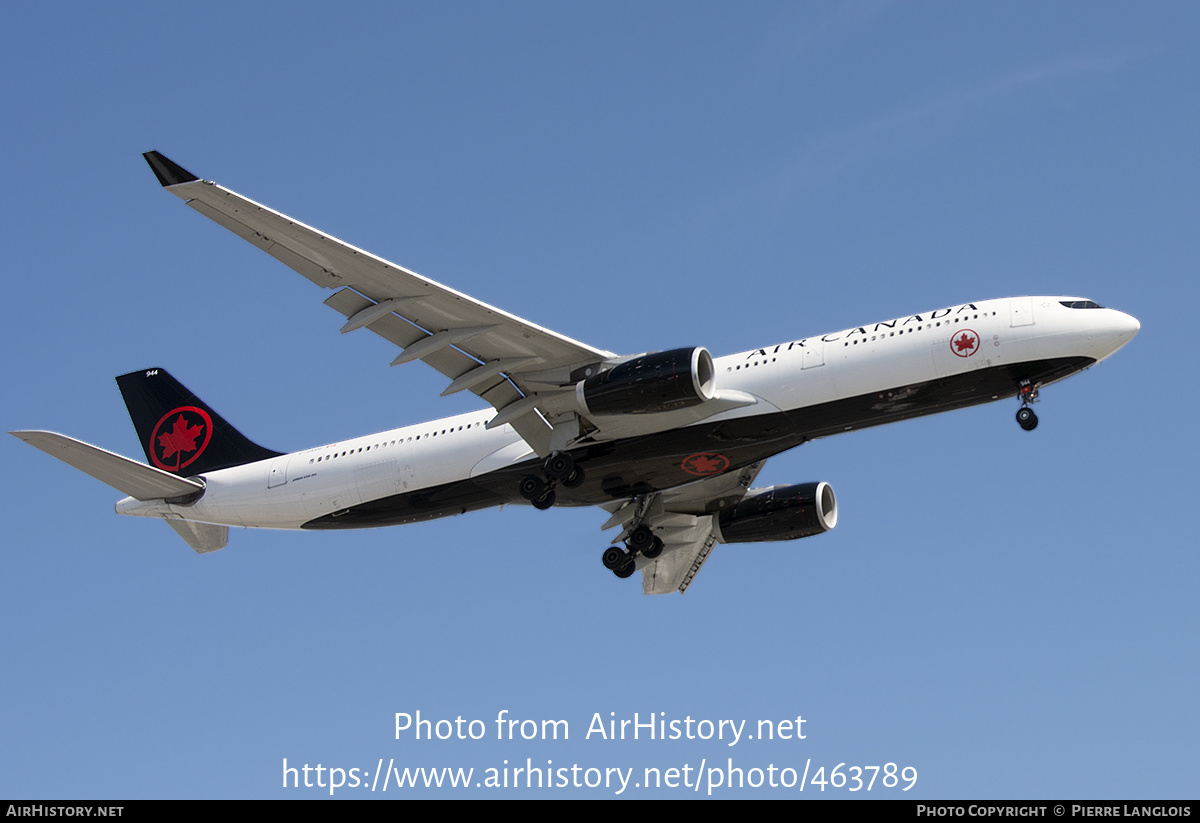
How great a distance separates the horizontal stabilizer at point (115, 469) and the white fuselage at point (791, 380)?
2.44 meters

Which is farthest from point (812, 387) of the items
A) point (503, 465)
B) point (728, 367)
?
point (503, 465)

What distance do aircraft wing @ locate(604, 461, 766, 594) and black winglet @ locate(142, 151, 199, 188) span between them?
1513 centimetres

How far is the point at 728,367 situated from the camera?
32.4 metres

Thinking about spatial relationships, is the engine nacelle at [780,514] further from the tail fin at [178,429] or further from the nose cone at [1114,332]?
the tail fin at [178,429]

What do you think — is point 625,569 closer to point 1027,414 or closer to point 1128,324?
point 1027,414

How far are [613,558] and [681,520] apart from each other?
2902 mm

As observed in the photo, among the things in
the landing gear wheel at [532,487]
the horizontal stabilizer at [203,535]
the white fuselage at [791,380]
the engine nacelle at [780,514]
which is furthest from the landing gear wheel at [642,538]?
the horizontal stabilizer at [203,535]

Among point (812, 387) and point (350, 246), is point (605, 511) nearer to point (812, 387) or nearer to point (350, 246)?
point (812, 387)

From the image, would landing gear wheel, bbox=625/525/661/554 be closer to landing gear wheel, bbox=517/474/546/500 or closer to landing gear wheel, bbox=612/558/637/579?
landing gear wheel, bbox=612/558/637/579

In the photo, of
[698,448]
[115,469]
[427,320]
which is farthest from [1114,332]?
[115,469]

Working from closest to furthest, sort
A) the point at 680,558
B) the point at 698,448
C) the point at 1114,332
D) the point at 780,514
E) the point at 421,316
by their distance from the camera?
the point at 1114,332 → the point at 421,316 → the point at 698,448 → the point at 780,514 → the point at 680,558

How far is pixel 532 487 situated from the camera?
33625 millimetres

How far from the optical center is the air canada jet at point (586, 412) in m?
30.2
